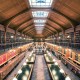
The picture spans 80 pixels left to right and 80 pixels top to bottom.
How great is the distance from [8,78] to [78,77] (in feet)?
22.9

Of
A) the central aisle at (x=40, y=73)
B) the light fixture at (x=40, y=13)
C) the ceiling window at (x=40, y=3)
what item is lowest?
the central aisle at (x=40, y=73)

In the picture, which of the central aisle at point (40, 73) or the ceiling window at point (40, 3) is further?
the central aisle at point (40, 73)

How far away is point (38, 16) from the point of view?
25766 mm

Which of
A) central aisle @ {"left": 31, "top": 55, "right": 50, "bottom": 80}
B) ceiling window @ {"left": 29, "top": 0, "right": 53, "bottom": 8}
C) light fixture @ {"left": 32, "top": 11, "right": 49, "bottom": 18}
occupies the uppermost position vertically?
ceiling window @ {"left": 29, "top": 0, "right": 53, "bottom": 8}

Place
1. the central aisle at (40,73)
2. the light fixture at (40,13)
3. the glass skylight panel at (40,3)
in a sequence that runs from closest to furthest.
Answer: the glass skylight panel at (40,3) → the central aisle at (40,73) → the light fixture at (40,13)

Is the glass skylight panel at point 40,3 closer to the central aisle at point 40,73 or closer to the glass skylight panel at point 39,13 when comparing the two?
the glass skylight panel at point 39,13

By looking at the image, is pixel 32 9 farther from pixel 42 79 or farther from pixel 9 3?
pixel 42 79

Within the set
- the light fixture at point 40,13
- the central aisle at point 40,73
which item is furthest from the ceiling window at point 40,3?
the central aisle at point 40,73

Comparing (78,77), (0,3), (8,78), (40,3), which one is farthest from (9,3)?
(78,77)

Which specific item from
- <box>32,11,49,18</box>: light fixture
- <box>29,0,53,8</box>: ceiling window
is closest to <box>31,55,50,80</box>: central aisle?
<box>32,11,49,18</box>: light fixture

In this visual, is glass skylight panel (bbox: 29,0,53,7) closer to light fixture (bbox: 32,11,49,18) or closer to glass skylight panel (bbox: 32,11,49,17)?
light fixture (bbox: 32,11,49,18)

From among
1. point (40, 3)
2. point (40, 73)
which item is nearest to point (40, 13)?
point (40, 3)

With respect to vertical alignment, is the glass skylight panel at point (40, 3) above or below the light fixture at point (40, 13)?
above

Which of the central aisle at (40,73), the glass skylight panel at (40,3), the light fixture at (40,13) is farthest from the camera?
the light fixture at (40,13)
